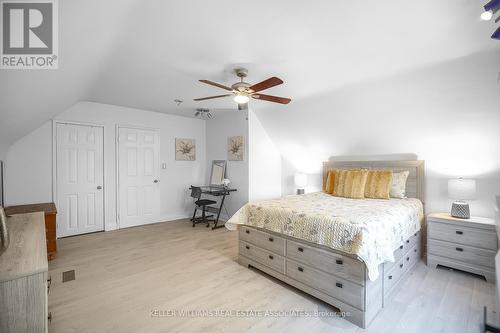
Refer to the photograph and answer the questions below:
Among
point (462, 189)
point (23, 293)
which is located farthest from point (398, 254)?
point (23, 293)

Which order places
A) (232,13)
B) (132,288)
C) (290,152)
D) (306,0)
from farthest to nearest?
(290,152) < (132,288) < (232,13) < (306,0)

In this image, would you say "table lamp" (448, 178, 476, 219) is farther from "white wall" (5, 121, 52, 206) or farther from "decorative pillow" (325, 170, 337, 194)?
"white wall" (5, 121, 52, 206)

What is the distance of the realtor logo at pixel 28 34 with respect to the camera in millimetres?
1211

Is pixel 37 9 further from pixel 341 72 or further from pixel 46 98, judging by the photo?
pixel 341 72

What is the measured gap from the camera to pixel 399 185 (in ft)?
11.2

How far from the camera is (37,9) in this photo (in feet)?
4.17

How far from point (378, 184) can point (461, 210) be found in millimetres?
948

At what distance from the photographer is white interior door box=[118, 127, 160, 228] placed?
186 inches

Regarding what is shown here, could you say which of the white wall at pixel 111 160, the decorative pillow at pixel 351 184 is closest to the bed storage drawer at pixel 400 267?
the decorative pillow at pixel 351 184

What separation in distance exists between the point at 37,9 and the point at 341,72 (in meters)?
2.76

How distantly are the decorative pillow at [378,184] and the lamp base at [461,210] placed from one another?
73cm

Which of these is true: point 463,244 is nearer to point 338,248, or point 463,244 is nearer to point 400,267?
point 400,267

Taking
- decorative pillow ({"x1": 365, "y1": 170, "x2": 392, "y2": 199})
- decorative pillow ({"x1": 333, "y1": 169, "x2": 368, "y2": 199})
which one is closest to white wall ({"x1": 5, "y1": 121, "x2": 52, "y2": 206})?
decorative pillow ({"x1": 333, "y1": 169, "x2": 368, "y2": 199})

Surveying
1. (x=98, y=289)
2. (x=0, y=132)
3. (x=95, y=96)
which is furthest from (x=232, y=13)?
(x=95, y=96)
